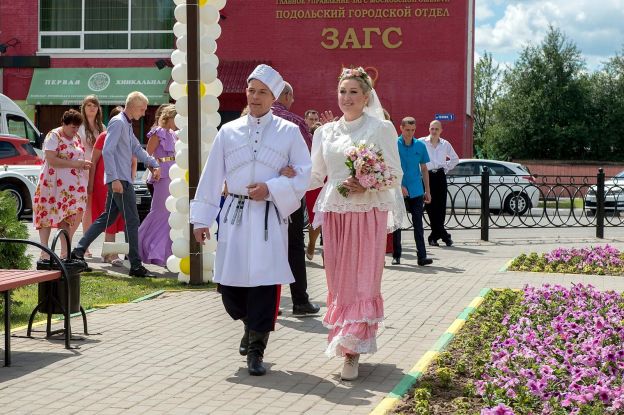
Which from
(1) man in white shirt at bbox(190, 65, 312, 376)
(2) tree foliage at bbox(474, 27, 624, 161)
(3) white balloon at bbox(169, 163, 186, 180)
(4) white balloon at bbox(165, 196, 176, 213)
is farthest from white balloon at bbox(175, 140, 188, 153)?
(2) tree foliage at bbox(474, 27, 624, 161)

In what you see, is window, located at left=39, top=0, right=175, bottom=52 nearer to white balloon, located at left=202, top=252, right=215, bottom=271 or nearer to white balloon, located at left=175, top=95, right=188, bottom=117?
white balloon, located at left=175, top=95, right=188, bottom=117

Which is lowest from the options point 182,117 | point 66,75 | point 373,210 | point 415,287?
point 415,287

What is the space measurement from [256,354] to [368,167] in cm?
138

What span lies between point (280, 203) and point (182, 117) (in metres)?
4.73

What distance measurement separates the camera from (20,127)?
86.6 ft

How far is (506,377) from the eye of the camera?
6.19 metres

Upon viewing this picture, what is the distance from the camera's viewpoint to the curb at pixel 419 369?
19.2 ft

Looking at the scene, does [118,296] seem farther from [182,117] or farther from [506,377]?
[506,377]

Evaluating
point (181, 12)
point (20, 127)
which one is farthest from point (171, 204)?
point (20, 127)

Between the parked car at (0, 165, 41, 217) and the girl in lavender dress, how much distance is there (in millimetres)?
10051

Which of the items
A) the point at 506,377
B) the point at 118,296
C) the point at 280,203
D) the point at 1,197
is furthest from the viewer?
the point at 118,296

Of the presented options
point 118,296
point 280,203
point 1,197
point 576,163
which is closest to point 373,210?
point 280,203

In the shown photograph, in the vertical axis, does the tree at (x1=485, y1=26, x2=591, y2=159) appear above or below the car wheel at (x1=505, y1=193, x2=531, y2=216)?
above

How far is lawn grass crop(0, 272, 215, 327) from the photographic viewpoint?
951cm
